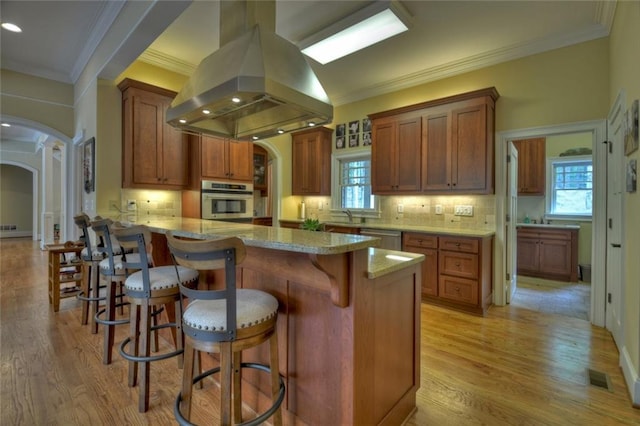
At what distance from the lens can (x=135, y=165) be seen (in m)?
3.69

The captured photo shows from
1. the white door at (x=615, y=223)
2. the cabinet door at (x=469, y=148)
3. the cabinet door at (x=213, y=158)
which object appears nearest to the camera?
the white door at (x=615, y=223)

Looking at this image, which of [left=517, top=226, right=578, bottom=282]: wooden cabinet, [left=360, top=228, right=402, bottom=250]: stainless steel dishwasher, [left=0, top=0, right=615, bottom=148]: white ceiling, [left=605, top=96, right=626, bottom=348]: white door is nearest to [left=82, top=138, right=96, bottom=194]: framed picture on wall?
[left=0, top=0, right=615, bottom=148]: white ceiling

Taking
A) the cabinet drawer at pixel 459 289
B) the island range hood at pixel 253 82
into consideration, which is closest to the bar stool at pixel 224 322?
the island range hood at pixel 253 82

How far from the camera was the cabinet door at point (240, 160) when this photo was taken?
4.33 metres

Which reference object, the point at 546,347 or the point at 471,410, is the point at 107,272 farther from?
the point at 546,347

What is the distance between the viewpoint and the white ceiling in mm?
2828

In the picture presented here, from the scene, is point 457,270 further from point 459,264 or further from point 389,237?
point 389,237

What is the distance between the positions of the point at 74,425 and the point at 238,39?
2.52 meters

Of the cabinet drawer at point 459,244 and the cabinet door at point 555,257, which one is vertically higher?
the cabinet drawer at point 459,244

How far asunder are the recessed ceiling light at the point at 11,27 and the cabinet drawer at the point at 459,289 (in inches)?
217

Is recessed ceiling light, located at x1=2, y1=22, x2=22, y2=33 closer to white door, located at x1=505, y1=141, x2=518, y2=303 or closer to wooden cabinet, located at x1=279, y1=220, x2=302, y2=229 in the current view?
wooden cabinet, located at x1=279, y1=220, x2=302, y2=229

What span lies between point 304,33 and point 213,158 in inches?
76.9

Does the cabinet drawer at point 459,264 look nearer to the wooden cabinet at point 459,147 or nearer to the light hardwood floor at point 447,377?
the light hardwood floor at point 447,377

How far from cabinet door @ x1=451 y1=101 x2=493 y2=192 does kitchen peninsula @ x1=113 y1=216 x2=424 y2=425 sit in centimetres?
239
